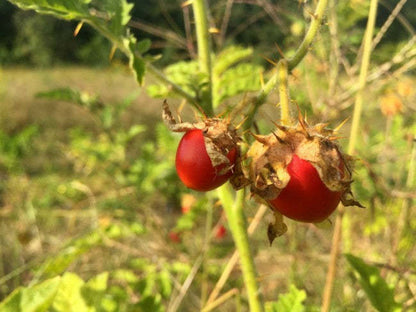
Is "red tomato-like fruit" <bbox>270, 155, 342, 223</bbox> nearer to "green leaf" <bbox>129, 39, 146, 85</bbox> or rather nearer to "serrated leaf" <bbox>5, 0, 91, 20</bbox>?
"green leaf" <bbox>129, 39, 146, 85</bbox>

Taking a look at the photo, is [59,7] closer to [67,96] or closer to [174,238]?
[67,96]

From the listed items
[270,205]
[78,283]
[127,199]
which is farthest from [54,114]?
Answer: [270,205]

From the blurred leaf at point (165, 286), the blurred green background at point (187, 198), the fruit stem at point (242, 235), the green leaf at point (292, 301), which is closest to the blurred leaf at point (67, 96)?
the blurred green background at point (187, 198)

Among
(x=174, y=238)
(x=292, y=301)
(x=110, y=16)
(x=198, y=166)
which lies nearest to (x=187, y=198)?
(x=174, y=238)

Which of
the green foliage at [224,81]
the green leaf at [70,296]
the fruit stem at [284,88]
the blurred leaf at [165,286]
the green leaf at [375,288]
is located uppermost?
the fruit stem at [284,88]

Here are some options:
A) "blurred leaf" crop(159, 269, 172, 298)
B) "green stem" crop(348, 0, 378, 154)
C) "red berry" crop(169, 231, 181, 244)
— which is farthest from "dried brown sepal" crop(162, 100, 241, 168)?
"red berry" crop(169, 231, 181, 244)

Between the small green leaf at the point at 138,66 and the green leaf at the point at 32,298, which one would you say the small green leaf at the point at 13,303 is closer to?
the green leaf at the point at 32,298

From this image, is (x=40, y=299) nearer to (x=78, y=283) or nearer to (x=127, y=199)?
(x=78, y=283)
